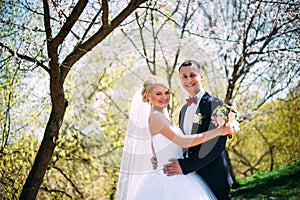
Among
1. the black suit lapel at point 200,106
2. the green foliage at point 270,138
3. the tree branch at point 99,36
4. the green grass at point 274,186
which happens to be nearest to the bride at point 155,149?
the black suit lapel at point 200,106

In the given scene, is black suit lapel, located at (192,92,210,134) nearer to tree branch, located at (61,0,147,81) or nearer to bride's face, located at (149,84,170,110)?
bride's face, located at (149,84,170,110)

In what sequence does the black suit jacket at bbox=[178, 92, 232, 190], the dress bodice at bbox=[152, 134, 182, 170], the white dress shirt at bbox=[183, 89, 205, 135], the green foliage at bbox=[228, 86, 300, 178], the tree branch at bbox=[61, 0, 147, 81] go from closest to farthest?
the black suit jacket at bbox=[178, 92, 232, 190] < the dress bodice at bbox=[152, 134, 182, 170] < the white dress shirt at bbox=[183, 89, 205, 135] < the tree branch at bbox=[61, 0, 147, 81] < the green foliage at bbox=[228, 86, 300, 178]

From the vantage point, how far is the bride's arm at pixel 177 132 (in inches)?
104

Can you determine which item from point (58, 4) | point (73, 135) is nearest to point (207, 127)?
point (58, 4)

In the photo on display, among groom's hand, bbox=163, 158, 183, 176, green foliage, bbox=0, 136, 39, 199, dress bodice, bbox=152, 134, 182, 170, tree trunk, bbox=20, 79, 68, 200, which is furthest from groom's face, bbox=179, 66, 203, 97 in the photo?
green foliage, bbox=0, 136, 39, 199

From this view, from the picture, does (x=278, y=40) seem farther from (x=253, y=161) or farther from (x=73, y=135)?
(x=253, y=161)

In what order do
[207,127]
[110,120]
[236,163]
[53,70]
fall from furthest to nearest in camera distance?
[236,163], [110,120], [53,70], [207,127]

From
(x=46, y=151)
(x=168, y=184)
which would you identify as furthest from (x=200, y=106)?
(x=46, y=151)

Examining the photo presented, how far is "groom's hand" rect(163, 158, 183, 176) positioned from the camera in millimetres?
2742

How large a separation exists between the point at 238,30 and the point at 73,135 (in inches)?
119

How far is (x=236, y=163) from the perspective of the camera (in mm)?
10195

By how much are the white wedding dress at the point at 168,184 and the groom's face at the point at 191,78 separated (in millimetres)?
430

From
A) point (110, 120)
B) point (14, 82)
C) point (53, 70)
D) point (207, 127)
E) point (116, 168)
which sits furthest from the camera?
point (110, 120)

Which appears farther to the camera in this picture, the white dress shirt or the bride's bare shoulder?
the white dress shirt
